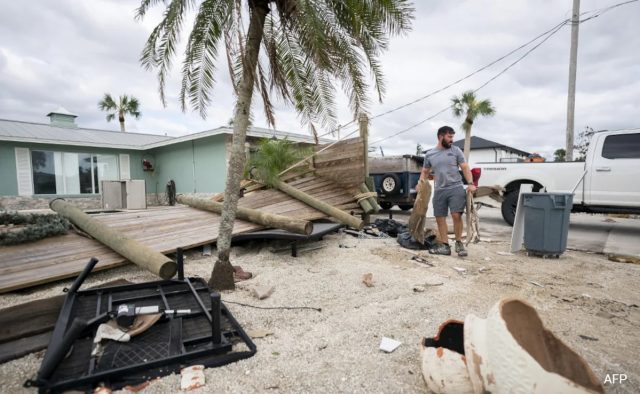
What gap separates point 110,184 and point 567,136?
A: 55.1 feet

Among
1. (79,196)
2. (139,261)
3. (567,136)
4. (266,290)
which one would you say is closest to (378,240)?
(266,290)

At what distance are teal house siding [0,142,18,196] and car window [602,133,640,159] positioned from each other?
61.1 feet

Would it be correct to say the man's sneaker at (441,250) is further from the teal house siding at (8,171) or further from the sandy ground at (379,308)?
the teal house siding at (8,171)

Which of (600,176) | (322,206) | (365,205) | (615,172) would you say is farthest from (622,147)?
(322,206)

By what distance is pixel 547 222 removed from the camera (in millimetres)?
4824

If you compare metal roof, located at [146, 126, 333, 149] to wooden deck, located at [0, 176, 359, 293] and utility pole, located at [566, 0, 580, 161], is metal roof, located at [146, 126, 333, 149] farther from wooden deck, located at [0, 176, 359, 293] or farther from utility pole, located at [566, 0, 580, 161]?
utility pole, located at [566, 0, 580, 161]

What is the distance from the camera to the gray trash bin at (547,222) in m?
4.75

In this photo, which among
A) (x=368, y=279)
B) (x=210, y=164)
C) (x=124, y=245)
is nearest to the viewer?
(x=368, y=279)

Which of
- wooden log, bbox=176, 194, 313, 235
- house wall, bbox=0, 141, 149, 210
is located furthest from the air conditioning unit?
wooden log, bbox=176, 194, 313, 235

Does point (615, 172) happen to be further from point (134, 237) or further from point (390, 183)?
point (134, 237)

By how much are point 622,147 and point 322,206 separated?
664 centimetres

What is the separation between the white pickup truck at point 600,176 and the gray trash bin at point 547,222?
2752 millimetres

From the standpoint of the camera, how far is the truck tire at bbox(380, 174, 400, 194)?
9.68m

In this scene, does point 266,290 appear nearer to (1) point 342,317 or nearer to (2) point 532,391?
(1) point 342,317
